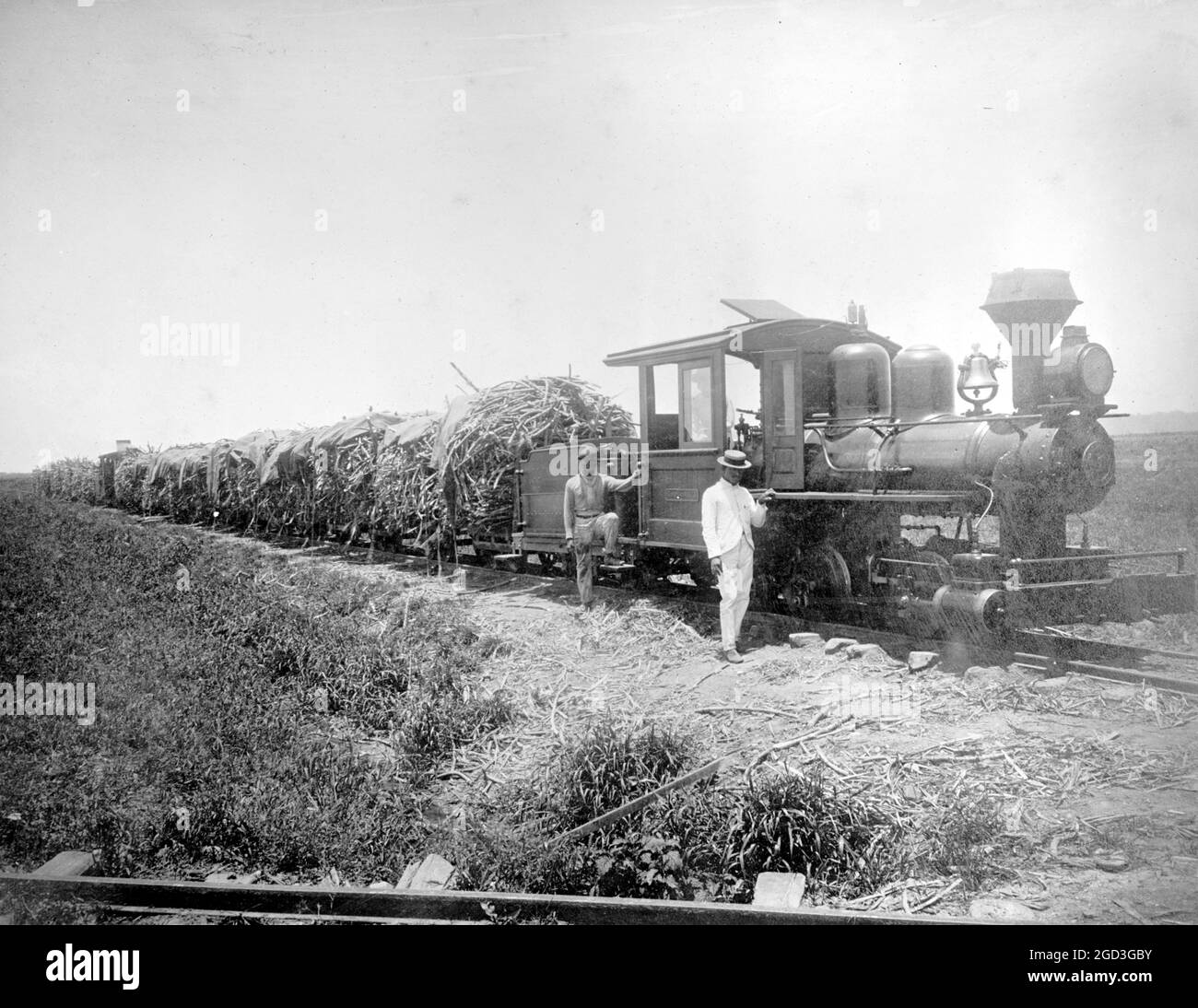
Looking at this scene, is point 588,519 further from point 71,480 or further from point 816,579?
point 71,480

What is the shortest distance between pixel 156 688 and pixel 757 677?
14.9 feet

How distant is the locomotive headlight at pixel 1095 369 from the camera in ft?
20.5

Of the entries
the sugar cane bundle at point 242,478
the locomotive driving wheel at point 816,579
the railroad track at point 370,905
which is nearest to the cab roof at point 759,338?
the locomotive driving wheel at point 816,579

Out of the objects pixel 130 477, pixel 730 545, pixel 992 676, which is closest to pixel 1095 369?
pixel 992 676

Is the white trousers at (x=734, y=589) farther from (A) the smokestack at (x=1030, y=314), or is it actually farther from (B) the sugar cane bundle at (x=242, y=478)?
(B) the sugar cane bundle at (x=242, y=478)

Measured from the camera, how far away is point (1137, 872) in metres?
3.39

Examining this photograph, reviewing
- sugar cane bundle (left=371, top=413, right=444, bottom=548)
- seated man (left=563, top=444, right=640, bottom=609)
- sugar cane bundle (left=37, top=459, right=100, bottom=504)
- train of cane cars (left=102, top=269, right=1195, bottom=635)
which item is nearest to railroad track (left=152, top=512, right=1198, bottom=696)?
train of cane cars (left=102, top=269, right=1195, bottom=635)

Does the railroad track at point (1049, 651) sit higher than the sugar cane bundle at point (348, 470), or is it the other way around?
the sugar cane bundle at point (348, 470)

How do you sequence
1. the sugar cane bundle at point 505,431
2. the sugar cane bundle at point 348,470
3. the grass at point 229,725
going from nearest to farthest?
1. the grass at point 229,725
2. the sugar cane bundle at point 505,431
3. the sugar cane bundle at point 348,470

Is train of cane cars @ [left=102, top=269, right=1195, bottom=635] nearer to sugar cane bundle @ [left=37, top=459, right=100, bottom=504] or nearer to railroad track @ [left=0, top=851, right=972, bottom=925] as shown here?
railroad track @ [left=0, top=851, right=972, bottom=925]

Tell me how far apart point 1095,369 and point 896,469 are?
65.2 inches

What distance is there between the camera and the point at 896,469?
23.8 ft

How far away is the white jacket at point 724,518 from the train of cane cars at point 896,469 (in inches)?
31.3

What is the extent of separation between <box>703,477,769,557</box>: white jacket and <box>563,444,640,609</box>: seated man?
6.83ft
